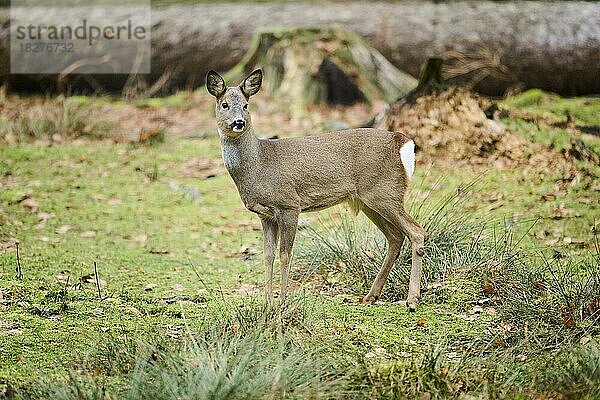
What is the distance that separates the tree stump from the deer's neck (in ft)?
17.7

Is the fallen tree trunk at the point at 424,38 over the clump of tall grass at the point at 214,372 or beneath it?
over

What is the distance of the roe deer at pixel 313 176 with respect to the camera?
520 centimetres

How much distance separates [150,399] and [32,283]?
8.21ft

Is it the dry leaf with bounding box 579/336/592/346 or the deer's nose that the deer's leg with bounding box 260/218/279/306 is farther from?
the dry leaf with bounding box 579/336/592/346

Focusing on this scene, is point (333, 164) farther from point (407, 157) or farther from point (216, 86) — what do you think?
point (216, 86)

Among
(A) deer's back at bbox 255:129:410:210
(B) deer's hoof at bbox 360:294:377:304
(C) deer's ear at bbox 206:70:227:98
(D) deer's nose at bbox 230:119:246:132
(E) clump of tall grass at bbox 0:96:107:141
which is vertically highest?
(C) deer's ear at bbox 206:70:227:98

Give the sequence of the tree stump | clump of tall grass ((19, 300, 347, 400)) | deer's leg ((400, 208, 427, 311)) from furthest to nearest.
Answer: the tree stump, deer's leg ((400, 208, 427, 311)), clump of tall grass ((19, 300, 347, 400))

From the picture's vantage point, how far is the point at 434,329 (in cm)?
512

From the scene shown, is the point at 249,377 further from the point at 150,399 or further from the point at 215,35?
the point at 215,35

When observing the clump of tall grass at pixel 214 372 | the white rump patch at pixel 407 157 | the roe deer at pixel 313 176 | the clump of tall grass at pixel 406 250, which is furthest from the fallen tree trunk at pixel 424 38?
the clump of tall grass at pixel 214 372

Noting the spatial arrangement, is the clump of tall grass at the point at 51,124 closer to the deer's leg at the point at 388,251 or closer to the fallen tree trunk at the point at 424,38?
the fallen tree trunk at the point at 424,38

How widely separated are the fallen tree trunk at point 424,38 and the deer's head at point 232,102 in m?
6.53

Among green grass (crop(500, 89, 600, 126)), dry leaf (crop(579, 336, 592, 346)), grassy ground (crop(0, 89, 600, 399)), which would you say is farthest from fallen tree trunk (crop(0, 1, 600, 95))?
dry leaf (crop(579, 336, 592, 346))

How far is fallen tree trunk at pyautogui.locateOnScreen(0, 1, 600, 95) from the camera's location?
439 inches
